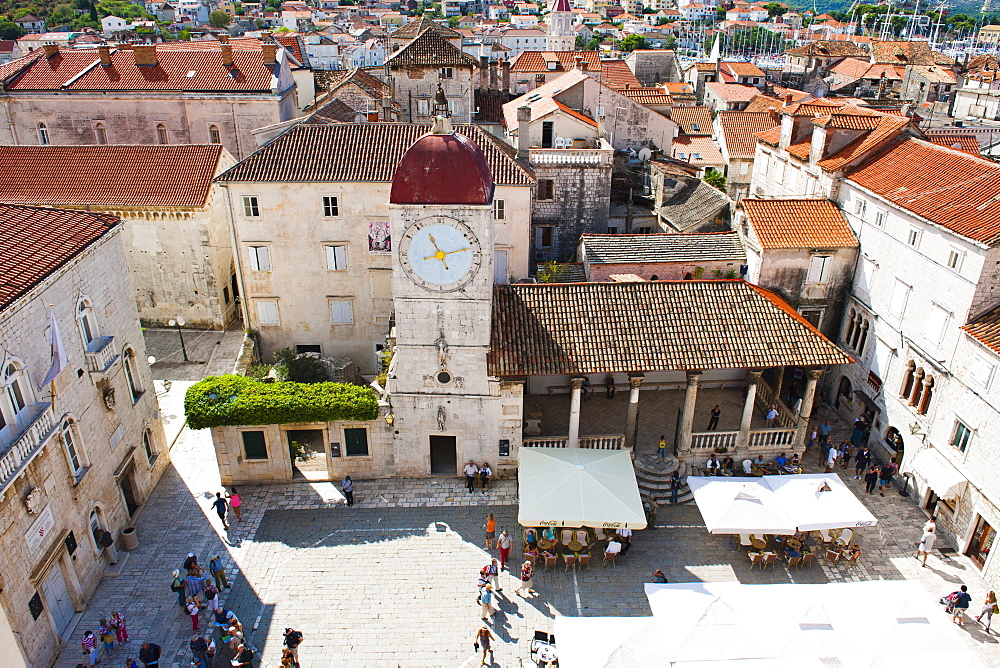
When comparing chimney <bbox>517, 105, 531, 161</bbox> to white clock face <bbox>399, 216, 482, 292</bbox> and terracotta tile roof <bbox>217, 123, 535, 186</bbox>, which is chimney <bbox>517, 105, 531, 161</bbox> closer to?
terracotta tile roof <bbox>217, 123, 535, 186</bbox>

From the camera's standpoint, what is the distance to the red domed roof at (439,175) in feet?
75.2

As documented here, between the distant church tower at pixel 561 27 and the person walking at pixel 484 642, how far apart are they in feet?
456

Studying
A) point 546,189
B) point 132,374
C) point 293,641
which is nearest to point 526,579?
point 293,641

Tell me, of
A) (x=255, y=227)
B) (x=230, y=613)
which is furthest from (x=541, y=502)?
(x=255, y=227)

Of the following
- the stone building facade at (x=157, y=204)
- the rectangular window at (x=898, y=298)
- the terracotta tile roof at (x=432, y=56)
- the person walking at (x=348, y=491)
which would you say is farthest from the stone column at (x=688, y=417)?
the terracotta tile roof at (x=432, y=56)

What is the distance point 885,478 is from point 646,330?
1099cm

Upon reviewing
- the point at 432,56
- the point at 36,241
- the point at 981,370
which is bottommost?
the point at 981,370

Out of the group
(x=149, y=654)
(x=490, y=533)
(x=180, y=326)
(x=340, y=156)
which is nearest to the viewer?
(x=149, y=654)

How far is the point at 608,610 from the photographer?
72.0ft

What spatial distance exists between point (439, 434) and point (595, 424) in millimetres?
6669

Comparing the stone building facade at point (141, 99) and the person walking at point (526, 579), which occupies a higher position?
the stone building facade at point (141, 99)

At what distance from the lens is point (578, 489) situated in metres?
23.6

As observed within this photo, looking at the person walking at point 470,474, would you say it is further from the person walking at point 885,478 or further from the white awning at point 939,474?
the white awning at point 939,474

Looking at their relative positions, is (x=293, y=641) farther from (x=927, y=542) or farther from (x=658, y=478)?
(x=927, y=542)
